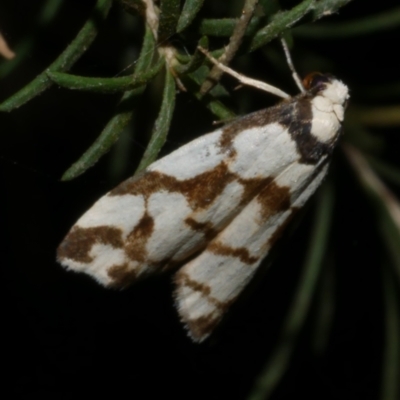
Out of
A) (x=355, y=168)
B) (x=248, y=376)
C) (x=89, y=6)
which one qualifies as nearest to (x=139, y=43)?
(x=89, y=6)

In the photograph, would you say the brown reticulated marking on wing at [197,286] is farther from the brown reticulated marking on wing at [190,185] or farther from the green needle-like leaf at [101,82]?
the green needle-like leaf at [101,82]

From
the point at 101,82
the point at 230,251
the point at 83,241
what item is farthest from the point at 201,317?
the point at 101,82

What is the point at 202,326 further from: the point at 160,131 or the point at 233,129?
the point at 160,131

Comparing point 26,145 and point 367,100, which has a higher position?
point 367,100

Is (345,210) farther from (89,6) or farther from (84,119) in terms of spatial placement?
(89,6)

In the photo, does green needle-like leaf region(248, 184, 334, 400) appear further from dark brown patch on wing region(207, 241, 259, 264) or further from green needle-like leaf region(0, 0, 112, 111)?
green needle-like leaf region(0, 0, 112, 111)

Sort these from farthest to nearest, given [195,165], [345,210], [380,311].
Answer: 1. [380,311]
2. [345,210]
3. [195,165]

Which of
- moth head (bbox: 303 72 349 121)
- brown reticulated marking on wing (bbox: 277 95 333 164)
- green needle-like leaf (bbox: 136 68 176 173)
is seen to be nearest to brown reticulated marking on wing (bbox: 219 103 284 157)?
→ brown reticulated marking on wing (bbox: 277 95 333 164)

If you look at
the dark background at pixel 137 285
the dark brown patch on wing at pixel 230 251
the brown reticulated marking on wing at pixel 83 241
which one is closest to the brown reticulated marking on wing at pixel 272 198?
the dark brown patch on wing at pixel 230 251
